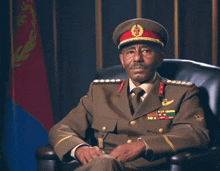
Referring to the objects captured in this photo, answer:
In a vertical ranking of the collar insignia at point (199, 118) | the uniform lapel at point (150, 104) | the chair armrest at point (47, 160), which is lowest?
the chair armrest at point (47, 160)

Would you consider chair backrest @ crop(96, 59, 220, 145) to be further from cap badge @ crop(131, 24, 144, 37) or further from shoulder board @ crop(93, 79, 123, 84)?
cap badge @ crop(131, 24, 144, 37)

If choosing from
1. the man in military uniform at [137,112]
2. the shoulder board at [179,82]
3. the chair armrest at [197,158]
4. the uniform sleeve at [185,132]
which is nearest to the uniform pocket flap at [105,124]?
the man in military uniform at [137,112]

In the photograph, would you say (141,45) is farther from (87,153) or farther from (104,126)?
(87,153)

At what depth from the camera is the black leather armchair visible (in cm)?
190

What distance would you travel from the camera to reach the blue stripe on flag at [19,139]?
3.18 m

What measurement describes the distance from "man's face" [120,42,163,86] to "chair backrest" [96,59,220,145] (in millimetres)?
260

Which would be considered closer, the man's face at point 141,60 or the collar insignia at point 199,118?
the collar insignia at point 199,118

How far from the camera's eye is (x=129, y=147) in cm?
195

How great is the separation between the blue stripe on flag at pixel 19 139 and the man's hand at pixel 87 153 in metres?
1.26

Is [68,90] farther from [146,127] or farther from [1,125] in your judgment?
[146,127]

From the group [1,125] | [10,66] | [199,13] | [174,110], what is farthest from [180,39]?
[1,125]

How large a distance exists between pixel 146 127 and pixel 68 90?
145 centimetres

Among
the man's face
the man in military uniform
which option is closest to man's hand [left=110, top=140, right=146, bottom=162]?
the man in military uniform

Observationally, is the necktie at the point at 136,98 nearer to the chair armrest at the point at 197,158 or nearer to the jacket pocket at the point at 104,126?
the jacket pocket at the point at 104,126
